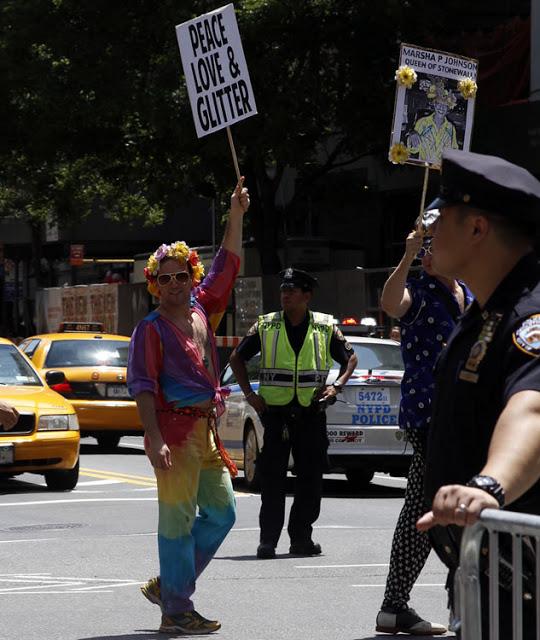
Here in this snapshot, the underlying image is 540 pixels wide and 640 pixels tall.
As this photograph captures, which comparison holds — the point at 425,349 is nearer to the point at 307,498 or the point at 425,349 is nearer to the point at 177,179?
the point at 307,498

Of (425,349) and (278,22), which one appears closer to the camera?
(425,349)

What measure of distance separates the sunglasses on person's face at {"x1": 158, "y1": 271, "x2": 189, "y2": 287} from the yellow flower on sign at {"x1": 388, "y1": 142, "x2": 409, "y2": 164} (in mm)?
1600

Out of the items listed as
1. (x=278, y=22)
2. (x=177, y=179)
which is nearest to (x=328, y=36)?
(x=278, y=22)

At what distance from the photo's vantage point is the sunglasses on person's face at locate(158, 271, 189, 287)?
7.71 m

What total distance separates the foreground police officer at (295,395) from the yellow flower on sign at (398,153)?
7.28 ft

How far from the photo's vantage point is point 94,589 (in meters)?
9.00

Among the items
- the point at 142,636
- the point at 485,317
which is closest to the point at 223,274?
the point at 142,636

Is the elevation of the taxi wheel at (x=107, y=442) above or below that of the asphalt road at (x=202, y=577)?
below

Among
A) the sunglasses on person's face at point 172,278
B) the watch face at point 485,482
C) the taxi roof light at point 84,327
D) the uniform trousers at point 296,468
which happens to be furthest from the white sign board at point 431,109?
the taxi roof light at point 84,327

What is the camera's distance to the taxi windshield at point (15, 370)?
1630 centimetres

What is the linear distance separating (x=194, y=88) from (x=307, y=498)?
3017 mm

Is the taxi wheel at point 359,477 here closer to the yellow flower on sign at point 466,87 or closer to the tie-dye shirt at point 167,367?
the yellow flower on sign at point 466,87

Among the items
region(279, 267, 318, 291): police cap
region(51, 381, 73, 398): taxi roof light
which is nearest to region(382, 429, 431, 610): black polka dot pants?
region(279, 267, 318, 291): police cap

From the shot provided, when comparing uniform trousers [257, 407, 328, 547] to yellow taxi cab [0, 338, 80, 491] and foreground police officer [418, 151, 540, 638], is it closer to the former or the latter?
yellow taxi cab [0, 338, 80, 491]
